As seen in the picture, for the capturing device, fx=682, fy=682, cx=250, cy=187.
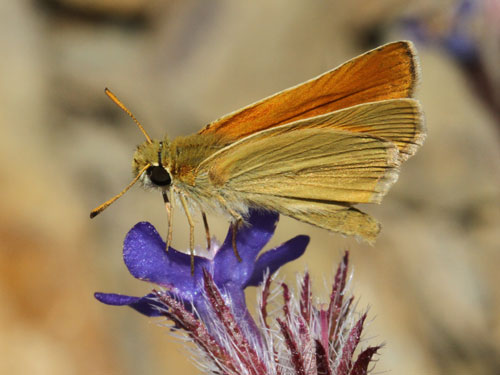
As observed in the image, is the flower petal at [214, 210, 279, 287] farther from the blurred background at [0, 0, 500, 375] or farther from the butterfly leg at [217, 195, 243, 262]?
the blurred background at [0, 0, 500, 375]

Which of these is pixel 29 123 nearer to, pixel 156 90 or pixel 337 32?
pixel 156 90

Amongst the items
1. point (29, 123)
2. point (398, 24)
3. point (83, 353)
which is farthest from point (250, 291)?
point (398, 24)

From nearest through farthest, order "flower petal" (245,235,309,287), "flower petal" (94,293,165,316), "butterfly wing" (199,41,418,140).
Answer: "flower petal" (94,293,165,316) < "flower petal" (245,235,309,287) < "butterfly wing" (199,41,418,140)

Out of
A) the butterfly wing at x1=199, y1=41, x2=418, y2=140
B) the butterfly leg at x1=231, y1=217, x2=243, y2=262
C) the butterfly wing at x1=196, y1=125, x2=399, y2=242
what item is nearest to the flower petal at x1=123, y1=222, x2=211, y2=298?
the butterfly leg at x1=231, y1=217, x2=243, y2=262

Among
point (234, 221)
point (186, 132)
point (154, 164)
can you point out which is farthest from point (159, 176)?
point (186, 132)

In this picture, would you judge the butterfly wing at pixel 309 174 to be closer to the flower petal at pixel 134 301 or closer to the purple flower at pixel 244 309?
the purple flower at pixel 244 309

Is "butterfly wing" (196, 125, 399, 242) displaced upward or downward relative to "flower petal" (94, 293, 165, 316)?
upward

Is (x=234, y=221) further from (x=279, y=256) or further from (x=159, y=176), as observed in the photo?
(x=159, y=176)
